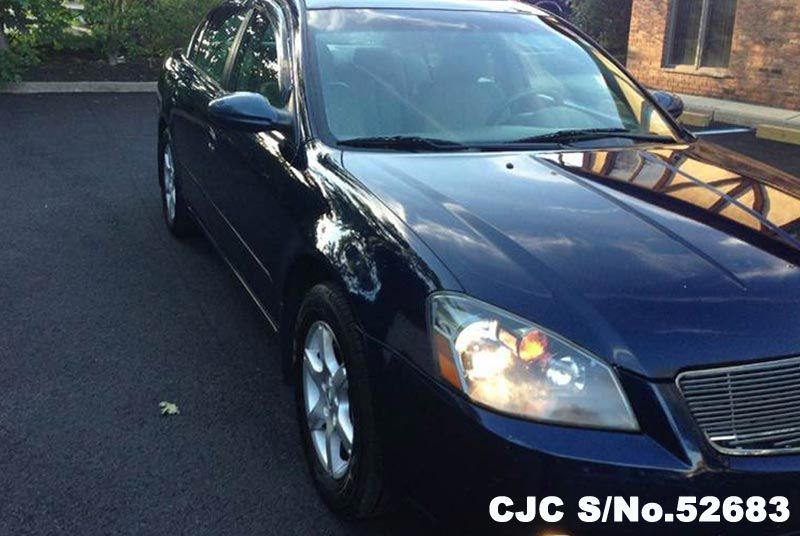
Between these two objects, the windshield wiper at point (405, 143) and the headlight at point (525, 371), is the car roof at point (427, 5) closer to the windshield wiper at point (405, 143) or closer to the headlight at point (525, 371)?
the windshield wiper at point (405, 143)

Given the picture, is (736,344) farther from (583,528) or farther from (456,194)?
(456,194)

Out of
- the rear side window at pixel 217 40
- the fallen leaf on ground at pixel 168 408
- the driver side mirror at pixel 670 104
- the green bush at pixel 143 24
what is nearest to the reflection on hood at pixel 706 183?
the driver side mirror at pixel 670 104

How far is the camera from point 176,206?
233 inches

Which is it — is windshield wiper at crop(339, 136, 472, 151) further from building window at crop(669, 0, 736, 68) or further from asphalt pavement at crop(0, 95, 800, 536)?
building window at crop(669, 0, 736, 68)

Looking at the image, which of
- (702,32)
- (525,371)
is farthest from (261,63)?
(702,32)

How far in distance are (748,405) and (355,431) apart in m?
1.14

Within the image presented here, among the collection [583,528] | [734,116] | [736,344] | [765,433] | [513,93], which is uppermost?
[513,93]

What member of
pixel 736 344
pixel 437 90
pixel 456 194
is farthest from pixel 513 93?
pixel 736 344

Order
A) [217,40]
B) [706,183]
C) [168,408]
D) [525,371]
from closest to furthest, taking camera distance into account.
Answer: [525,371] → [706,183] → [168,408] → [217,40]

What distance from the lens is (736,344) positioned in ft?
7.41

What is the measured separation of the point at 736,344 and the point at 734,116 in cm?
1068

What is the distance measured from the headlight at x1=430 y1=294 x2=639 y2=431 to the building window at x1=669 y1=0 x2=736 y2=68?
12267 millimetres

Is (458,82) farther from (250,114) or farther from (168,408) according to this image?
(168,408)

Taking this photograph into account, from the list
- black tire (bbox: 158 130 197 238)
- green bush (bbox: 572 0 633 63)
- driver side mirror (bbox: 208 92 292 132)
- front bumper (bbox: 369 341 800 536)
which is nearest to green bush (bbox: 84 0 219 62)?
green bush (bbox: 572 0 633 63)
